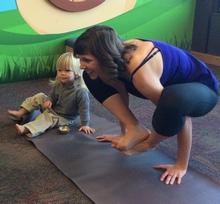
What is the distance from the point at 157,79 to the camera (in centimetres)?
114

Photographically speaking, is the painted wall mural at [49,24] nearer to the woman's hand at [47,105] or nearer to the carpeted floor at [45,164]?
the carpeted floor at [45,164]

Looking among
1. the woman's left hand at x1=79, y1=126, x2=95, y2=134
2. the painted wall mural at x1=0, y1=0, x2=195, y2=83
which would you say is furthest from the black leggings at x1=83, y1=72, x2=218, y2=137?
the painted wall mural at x1=0, y1=0, x2=195, y2=83

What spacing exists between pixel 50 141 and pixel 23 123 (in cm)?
26

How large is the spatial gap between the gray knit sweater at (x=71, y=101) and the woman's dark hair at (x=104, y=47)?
51 cm

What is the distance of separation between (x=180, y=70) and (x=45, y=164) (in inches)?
23.9

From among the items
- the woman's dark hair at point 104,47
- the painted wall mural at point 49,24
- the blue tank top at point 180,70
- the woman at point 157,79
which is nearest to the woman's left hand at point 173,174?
the woman at point 157,79

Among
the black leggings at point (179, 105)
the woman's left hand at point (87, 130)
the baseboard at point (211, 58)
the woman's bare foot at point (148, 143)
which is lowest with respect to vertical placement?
the baseboard at point (211, 58)

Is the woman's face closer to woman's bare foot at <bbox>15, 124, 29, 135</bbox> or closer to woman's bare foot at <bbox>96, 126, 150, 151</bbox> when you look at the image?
woman's bare foot at <bbox>96, 126, 150, 151</bbox>

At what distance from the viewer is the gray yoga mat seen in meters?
1.15

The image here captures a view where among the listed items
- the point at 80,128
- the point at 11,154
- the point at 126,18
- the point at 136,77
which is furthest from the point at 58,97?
the point at 126,18

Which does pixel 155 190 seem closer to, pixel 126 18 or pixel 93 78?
pixel 93 78

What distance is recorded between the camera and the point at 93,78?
1.33 meters

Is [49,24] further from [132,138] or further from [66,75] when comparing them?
[132,138]

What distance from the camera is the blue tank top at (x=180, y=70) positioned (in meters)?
1.20
